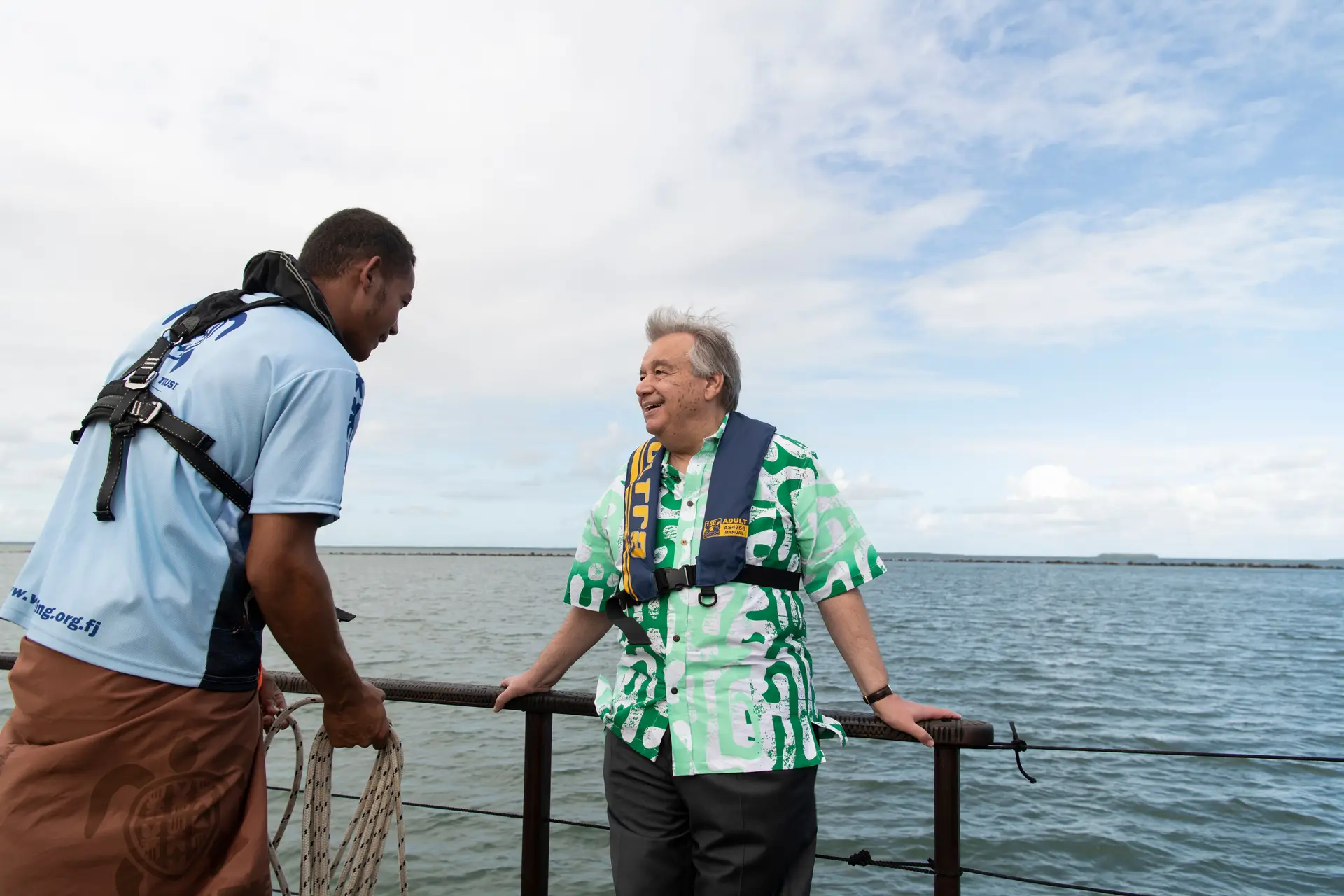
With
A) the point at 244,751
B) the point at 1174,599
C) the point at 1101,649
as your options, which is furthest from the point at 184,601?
the point at 1174,599

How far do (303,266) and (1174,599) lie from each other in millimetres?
52748

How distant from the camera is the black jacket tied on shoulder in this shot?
1.54 metres

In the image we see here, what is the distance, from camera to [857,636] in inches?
81.5

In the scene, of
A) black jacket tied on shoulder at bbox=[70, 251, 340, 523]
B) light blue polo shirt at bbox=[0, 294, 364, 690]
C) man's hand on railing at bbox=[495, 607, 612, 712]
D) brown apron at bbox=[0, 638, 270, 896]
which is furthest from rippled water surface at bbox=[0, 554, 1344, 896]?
black jacket tied on shoulder at bbox=[70, 251, 340, 523]

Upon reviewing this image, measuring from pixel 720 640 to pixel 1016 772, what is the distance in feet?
25.6

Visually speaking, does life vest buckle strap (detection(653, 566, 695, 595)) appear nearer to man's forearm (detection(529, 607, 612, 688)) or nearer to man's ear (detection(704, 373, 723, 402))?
man's forearm (detection(529, 607, 612, 688))

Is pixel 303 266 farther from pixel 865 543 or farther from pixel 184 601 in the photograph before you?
pixel 865 543

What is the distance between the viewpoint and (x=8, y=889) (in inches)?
56.4

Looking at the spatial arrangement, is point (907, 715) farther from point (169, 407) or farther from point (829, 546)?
point (169, 407)

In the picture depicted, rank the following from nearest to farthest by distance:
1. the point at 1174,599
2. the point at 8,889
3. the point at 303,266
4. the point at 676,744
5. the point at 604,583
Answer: the point at 8,889 < the point at 303,266 < the point at 676,744 < the point at 604,583 < the point at 1174,599

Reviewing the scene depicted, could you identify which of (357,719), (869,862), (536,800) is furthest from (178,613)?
(869,862)

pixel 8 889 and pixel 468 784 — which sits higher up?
pixel 8 889

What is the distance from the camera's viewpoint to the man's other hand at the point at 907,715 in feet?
6.77

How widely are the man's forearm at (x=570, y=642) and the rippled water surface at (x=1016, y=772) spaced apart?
152 inches
